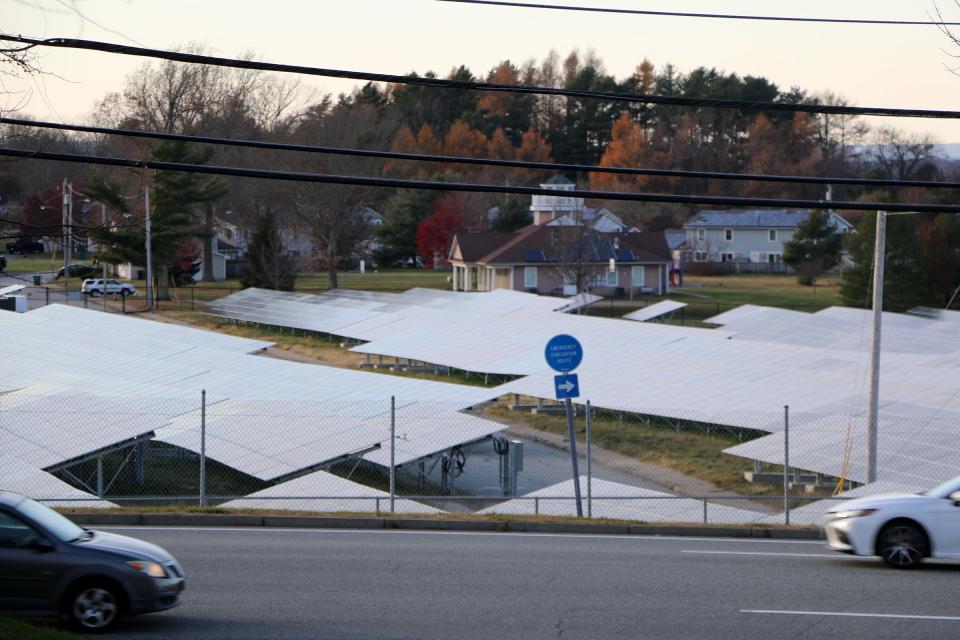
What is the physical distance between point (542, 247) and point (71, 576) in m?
67.7

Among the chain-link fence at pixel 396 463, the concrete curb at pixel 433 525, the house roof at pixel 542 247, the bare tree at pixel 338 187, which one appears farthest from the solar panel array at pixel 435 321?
the concrete curb at pixel 433 525

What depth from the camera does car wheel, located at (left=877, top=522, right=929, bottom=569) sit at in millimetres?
13602

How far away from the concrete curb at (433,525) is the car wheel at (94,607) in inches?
248

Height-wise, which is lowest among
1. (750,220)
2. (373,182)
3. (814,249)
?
(814,249)

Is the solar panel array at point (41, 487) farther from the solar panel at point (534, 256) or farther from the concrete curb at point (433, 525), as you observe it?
the solar panel at point (534, 256)

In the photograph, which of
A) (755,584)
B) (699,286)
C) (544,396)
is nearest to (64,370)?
(544,396)

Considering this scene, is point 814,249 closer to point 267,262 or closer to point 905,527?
point 267,262

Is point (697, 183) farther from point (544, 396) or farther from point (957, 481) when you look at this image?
point (957, 481)

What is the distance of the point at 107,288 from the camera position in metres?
70.7

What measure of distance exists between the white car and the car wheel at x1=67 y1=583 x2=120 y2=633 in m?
8.28

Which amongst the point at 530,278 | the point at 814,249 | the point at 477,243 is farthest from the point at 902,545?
the point at 814,249

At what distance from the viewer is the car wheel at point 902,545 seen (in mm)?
13602

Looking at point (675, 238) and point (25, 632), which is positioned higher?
point (675, 238)

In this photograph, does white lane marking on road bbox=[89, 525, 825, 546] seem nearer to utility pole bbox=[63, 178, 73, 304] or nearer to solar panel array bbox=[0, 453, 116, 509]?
solar panel array bbox=[0, 453, 116, 509]
